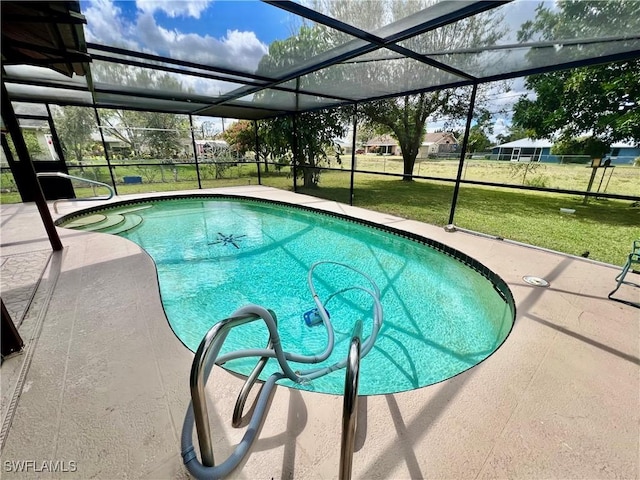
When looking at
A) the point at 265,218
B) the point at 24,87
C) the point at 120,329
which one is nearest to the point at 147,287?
the point at 120,329

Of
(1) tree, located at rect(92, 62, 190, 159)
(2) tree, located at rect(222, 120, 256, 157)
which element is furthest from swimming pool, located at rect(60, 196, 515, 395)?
(2) tree, located at rect(222, 120, 256, 157)

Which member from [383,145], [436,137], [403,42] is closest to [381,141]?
[383,145]

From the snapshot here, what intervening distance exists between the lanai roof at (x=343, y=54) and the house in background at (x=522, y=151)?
7.05 metres

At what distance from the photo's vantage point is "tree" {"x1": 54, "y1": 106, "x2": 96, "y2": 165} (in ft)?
47.5

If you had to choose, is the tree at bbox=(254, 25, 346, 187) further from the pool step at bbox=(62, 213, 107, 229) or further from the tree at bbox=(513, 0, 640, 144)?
the tree at bbox=(513, 0, 640, 144)

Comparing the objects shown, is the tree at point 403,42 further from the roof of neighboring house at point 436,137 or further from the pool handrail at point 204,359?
the roof of neighboring house at point 436,137

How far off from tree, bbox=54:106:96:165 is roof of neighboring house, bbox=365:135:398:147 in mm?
15251

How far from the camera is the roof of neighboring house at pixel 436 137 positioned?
12.6 metres

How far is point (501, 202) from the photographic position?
31.0 ft

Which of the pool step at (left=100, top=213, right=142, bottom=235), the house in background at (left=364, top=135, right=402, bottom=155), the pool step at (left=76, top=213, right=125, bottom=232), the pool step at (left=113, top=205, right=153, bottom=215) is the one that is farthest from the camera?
the house in background at (left=364, top=135, right=402, bottom=155)

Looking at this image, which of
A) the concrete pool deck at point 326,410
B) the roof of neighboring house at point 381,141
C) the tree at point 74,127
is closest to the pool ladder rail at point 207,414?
the concrete pool deck at point 326,410

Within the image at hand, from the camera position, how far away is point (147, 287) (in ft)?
9.20

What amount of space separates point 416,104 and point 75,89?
1170 cm

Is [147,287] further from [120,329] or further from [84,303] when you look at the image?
[120,329]
